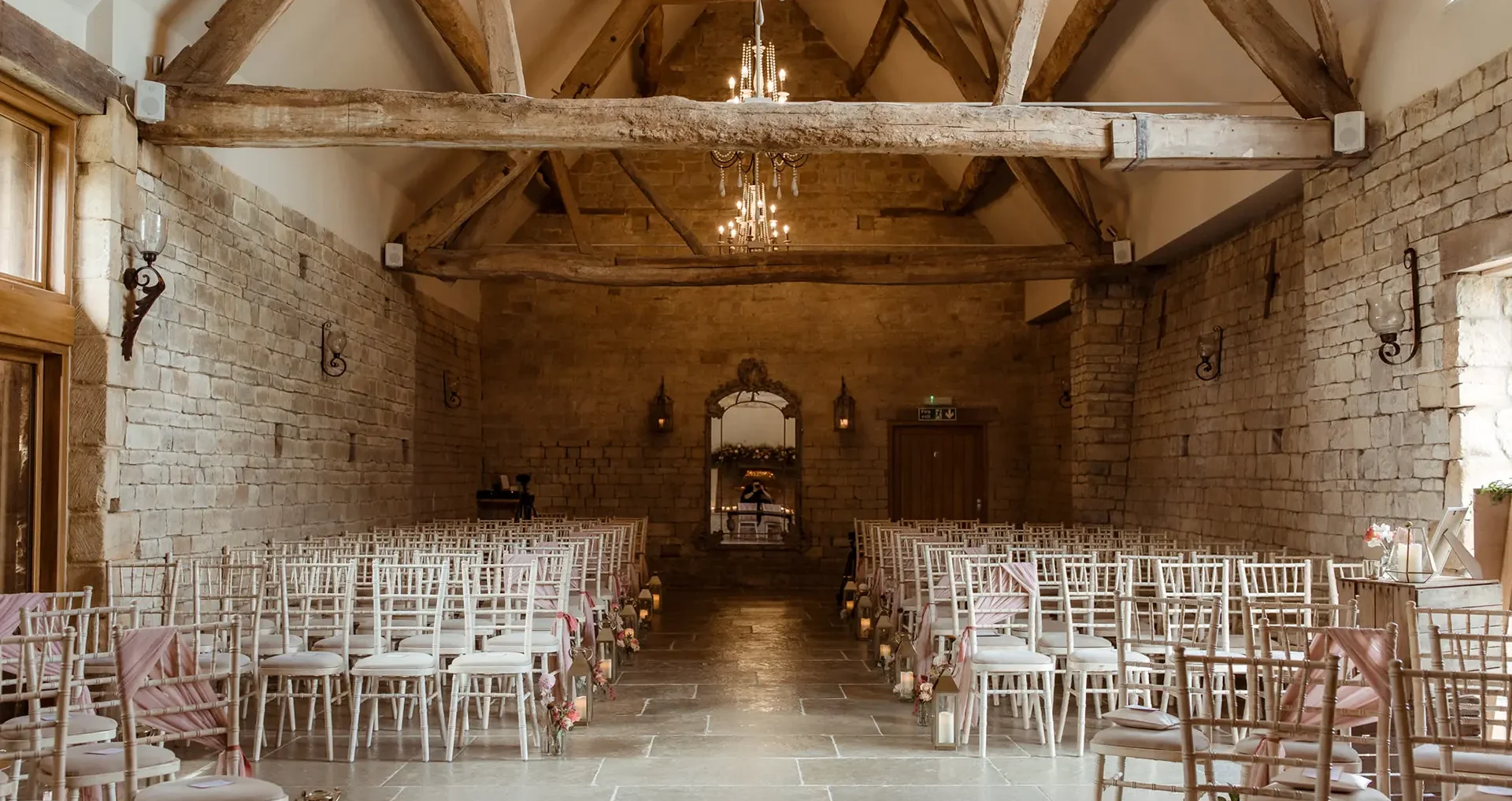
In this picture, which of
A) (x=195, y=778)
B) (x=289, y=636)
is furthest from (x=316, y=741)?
(x=195, y=778)

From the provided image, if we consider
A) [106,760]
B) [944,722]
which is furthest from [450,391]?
[106,760]

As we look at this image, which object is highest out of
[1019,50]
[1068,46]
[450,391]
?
[1068,46]

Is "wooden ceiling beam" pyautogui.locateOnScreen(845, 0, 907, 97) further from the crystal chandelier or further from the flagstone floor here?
the flagstone floor

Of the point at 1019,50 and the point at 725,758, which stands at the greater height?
the point at 1019,50

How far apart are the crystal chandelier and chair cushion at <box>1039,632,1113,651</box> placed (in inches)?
133

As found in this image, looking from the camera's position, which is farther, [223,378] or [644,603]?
[644,603]

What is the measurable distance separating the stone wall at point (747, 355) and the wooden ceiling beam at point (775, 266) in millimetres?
2921

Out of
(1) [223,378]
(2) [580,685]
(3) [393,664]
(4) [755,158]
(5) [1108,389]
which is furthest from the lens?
(5) [1108,389]

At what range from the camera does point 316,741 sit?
17.8 feet

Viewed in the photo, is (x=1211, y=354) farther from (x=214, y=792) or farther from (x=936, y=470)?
(x=214, y=792)

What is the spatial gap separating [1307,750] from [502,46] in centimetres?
543

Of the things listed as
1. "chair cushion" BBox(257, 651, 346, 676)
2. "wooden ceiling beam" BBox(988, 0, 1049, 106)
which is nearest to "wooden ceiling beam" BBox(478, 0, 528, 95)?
"wooden ceiling beam" BBox(988, 0, 1049, 106)

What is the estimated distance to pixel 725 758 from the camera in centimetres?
511

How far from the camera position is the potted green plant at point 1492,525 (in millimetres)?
5504
